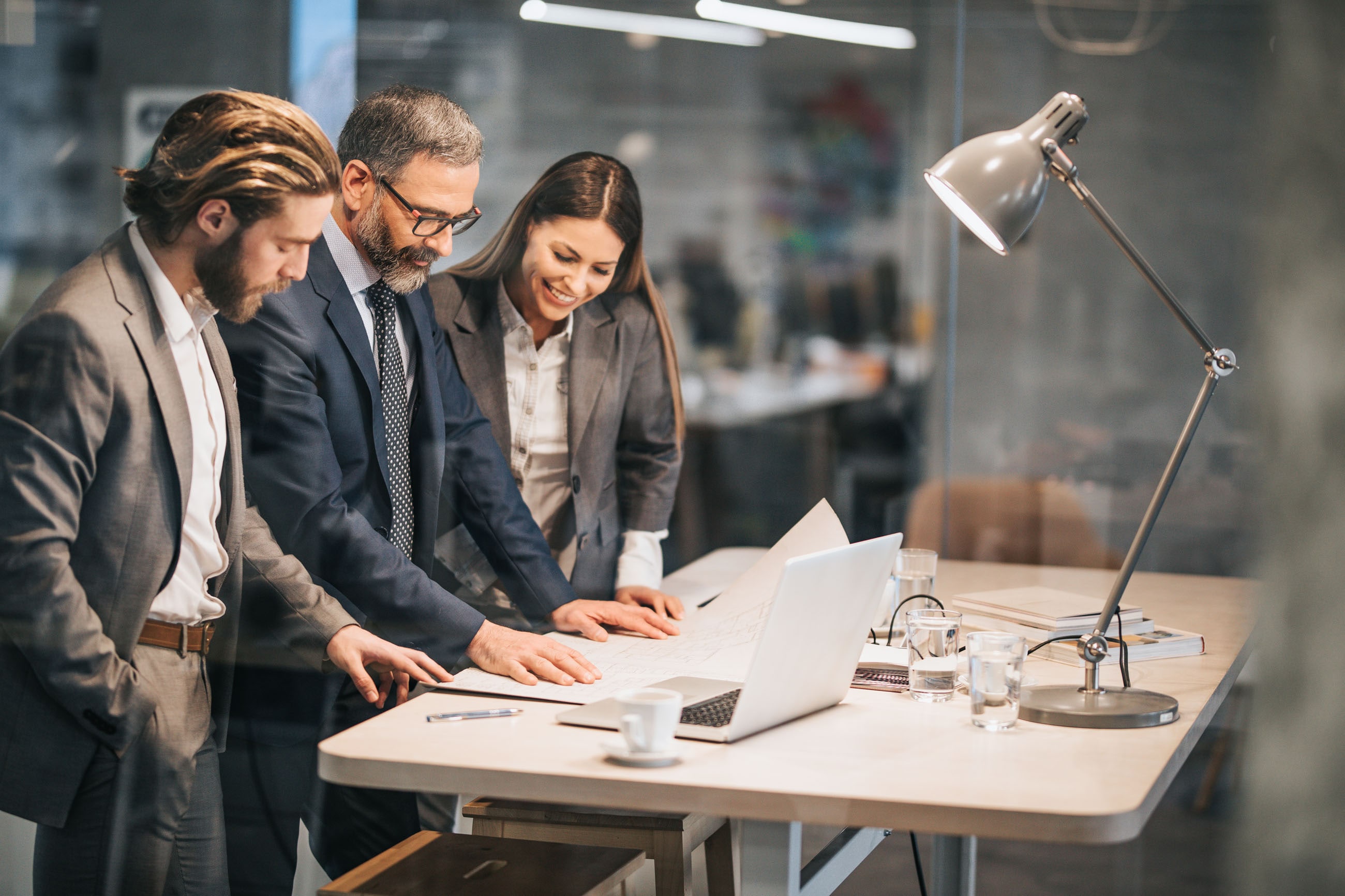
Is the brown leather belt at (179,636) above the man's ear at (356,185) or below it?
below

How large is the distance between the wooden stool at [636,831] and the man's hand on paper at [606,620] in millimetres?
289

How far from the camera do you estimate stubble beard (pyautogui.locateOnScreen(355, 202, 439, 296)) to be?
2.12m

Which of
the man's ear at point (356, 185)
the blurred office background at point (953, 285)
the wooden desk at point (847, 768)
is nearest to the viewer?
the wooden desk at point (847, 768)

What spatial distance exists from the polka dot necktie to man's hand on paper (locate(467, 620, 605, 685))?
0.47m

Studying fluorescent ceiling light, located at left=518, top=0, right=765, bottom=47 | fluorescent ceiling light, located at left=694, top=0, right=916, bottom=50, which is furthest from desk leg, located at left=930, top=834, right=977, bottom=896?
fluorescent ceiling light, located at left=694, top=0, right=916, bottom=50

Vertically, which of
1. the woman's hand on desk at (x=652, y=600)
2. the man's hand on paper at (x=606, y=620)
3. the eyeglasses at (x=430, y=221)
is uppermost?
the eyeglasses at (x=430, y=221)

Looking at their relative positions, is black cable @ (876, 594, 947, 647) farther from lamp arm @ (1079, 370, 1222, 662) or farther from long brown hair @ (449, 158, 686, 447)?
long brown hair @ (449, 158, 686, 447)

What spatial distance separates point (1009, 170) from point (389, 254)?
1.03m

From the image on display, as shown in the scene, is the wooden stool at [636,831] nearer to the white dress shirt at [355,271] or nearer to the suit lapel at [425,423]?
the suit lapel at [425,423]

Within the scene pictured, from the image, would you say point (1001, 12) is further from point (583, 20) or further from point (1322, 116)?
point (1322, 116)

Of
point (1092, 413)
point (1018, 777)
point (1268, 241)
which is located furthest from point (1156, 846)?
point (1268, 241)

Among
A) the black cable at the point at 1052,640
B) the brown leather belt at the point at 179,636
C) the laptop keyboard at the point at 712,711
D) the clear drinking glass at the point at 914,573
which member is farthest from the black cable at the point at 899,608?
the brown leather belt at the point at 179,636

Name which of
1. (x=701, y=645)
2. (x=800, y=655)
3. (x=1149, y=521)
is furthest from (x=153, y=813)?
(x=1149, y=521)

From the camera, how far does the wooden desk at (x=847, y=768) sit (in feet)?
4.09
